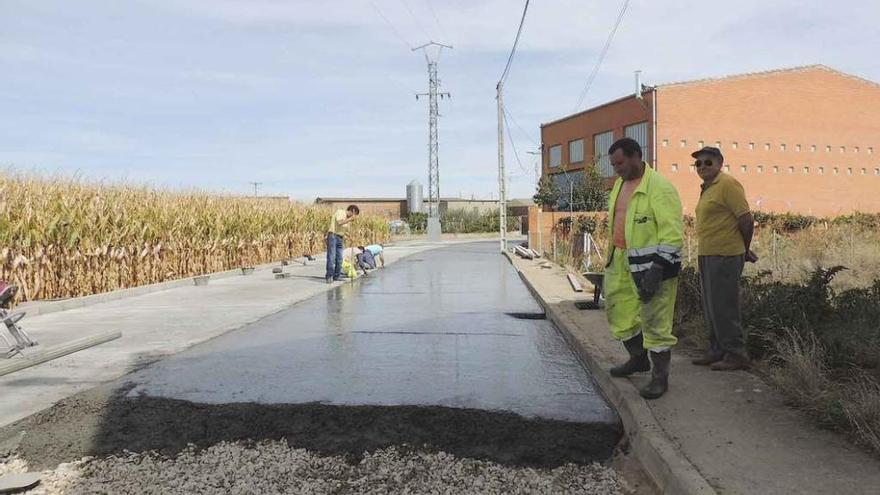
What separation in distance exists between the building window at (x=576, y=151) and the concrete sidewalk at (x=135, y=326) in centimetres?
4170

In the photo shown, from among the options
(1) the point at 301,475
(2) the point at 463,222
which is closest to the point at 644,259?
(1) the point at 301,475

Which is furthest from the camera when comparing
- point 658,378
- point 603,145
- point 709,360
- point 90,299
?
point 603,145

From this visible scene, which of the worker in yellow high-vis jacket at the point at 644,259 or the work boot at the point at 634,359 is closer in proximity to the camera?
the worker in yellow high-vis jacket at the point at 644,259

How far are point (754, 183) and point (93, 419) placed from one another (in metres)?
49.1

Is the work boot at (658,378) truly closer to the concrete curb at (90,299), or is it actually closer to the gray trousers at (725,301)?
the gray trousers at (725,301)

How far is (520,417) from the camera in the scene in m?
4.62

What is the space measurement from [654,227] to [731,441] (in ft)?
4.85

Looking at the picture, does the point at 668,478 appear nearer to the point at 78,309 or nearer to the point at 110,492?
the point at 110,492

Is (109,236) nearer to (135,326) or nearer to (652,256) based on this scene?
(135,326)

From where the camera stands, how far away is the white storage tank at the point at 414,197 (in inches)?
2788

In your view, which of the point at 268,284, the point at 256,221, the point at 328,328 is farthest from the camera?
the point at 256,221

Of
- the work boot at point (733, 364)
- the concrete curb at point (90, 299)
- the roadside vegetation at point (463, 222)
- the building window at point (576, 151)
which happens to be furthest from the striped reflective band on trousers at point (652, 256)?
the roadside vegetation at point (463, 222)

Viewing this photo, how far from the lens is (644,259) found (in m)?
4.66

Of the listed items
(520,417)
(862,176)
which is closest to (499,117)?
(520,417)
